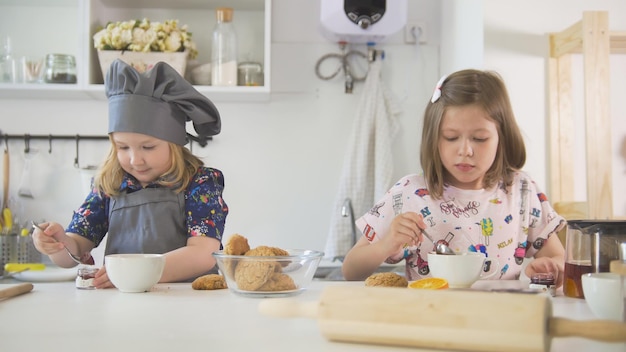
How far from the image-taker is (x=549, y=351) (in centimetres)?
57

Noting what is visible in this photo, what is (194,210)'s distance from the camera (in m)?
1.37

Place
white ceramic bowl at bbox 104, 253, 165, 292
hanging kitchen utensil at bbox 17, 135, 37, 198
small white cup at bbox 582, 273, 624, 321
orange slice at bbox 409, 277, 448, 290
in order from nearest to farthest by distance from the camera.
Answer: small white cup at bbox 582, 273, 624, 321 < orange slice at bbox 409, 277, 448, 290 < white ceramic bowl at bbox 104, 253, 165, 292 < hanging kitchen utensil at bbox 17, 135, 37, 198

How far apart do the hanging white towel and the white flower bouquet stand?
→ 0.70m

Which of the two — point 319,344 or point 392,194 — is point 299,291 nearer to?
point 319,344

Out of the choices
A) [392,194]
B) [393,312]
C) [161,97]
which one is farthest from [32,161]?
[393,312]

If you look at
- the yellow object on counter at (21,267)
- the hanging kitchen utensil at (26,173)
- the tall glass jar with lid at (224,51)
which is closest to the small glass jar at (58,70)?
the hanging kitchen utensil at (26,173)

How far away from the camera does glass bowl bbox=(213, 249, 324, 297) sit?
887 mm

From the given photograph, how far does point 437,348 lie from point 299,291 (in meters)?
0.36

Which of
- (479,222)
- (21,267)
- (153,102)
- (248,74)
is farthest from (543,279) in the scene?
(21,267)

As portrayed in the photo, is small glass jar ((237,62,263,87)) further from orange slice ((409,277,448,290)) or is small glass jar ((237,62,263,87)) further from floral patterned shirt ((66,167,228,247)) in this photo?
orange slice ((409,277,448,290))

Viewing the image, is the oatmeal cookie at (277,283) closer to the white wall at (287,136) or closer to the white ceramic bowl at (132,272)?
the white ceramic bowl at (132,272)

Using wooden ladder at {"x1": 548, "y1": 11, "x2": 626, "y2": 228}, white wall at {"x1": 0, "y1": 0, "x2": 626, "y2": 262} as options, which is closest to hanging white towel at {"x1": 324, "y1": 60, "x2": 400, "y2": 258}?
white wall at {"x1": 0, "y1": 0, "x2": 626, "y2": 262}

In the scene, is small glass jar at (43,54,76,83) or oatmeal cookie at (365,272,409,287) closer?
oatmeal cookie at (365,272,409,287)

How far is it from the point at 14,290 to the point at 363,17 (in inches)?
62.9
